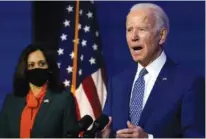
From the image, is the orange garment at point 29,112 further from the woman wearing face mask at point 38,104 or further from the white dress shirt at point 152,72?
the white dress shirt at point 152,72

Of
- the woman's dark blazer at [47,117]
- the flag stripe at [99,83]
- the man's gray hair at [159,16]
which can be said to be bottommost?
the woman's dark blazer at [47,117]

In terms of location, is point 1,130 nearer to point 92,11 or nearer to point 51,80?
point 51,80

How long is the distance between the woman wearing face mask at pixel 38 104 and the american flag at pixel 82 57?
0.31m

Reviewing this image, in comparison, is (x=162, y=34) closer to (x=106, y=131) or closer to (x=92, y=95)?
(x=106, y=131)

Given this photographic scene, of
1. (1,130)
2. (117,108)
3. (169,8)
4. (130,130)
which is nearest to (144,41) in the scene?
(117,108)

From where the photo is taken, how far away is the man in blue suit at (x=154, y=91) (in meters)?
1.77

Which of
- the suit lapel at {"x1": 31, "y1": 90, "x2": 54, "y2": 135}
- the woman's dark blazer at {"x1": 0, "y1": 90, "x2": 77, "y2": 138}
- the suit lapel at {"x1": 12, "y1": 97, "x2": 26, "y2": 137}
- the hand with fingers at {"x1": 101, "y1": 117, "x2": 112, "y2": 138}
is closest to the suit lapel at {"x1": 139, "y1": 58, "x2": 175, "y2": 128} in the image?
the hand with fingers at {"x1": 101, "y1": 117, "x2": 112, "y2": 138}

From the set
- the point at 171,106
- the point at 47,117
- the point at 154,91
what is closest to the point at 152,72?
the point at 154,91

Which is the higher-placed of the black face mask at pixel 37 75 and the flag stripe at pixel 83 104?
the black face mask at pixel 37 75

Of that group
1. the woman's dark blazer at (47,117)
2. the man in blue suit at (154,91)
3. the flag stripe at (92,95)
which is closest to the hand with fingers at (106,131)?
the man in blue suit at (154,91)

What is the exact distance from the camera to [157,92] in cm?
188

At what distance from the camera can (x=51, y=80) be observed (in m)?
2.21

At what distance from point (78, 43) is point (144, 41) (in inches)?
30.8

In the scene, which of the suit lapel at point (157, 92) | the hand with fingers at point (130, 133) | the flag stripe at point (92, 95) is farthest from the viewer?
the flag stripe at point (92, 95)
